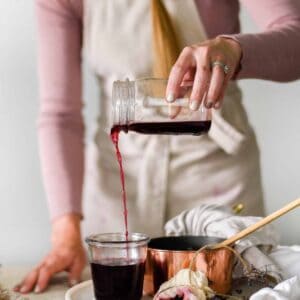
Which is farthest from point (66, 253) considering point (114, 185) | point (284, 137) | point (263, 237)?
point (284, 137)

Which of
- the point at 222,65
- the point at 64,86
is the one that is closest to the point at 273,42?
the point at 222,65

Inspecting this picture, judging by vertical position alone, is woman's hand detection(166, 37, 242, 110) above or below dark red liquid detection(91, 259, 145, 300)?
above

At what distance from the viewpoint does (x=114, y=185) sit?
3.40 feet

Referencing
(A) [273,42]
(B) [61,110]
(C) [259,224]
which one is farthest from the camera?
(B) [61,110]

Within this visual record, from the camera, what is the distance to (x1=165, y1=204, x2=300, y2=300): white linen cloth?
691 millimetres

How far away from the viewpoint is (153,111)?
687 mm

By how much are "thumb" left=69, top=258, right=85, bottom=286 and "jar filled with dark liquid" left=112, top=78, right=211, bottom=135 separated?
0.75 ft

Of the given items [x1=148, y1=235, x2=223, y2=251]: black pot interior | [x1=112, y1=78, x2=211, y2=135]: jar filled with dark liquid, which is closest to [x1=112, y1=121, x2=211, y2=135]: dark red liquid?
[x1=112, y1=78, x2=211, y2=135]: jar filled with dark liquid

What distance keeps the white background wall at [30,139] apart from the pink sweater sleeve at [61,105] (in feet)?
0.09

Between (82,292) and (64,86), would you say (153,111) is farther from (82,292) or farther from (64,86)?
(64,86)

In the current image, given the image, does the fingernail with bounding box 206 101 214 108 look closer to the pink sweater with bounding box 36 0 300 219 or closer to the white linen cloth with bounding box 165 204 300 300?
the white linen cloth with bounding box 165 204 300 300

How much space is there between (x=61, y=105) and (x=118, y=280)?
43 centimetres

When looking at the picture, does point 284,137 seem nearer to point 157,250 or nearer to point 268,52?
point 268,52

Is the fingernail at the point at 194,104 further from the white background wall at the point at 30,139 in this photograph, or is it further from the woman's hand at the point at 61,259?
the white background wall at the point at 30,139
